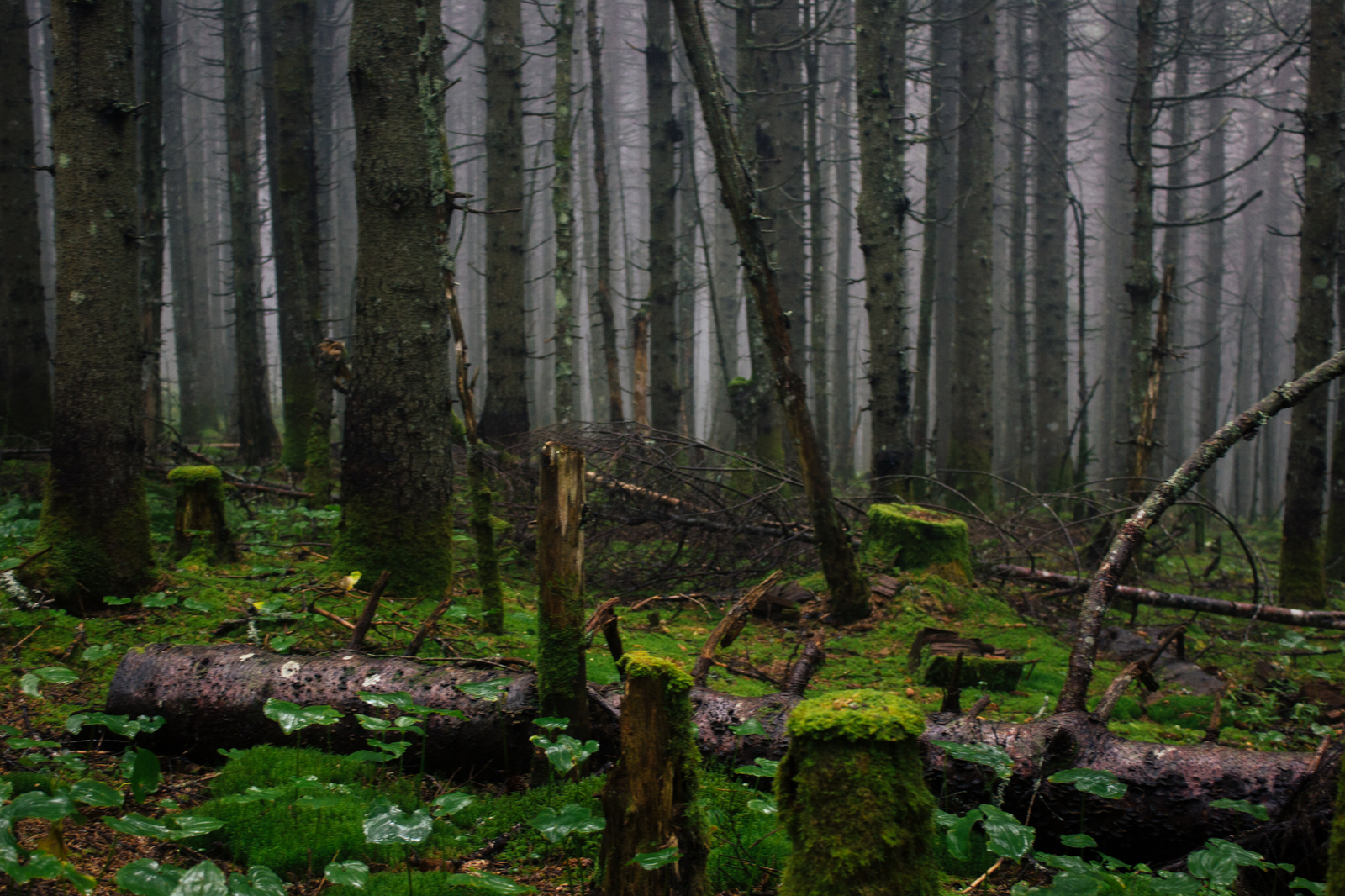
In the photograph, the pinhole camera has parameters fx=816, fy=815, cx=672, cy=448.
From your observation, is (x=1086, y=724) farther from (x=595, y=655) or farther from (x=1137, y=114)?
(x=1137, y=114)

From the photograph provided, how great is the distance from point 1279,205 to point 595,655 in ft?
148

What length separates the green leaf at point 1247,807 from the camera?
106 inches

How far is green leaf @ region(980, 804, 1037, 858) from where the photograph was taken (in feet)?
7.37

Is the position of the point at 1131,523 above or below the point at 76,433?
below

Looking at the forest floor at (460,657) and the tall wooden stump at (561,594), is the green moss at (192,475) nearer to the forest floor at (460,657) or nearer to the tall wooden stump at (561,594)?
the forest floor at (460,657)

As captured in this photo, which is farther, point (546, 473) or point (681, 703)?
point (546, 473)

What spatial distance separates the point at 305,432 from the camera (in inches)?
429

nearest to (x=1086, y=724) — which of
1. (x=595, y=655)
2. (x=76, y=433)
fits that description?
(x=595, y=655)

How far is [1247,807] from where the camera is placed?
8.95 feet

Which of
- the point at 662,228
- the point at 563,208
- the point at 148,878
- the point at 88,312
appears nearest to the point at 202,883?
the point at 148,878

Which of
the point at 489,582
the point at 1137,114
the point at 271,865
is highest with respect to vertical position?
the point at 1137,114

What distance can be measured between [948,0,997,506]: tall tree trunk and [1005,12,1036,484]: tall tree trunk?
1135 mm

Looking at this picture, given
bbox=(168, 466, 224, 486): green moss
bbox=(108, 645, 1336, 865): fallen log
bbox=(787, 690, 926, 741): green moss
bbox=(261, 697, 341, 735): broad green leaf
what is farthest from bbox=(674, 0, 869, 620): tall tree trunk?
bbox=(168, 466, 224, 486): green moss

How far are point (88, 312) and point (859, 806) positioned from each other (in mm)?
4728
